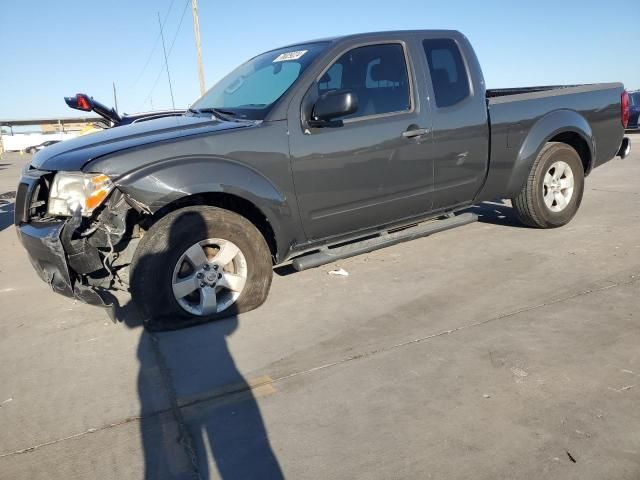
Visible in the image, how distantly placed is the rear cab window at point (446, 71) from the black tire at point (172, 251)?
6.68 feet

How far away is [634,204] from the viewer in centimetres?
650

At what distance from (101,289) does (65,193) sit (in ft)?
2.22

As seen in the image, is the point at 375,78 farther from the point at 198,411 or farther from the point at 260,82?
the point at 198,411

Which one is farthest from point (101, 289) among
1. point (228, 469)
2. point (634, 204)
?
point (634, 204)

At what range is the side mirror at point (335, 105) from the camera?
3539mm

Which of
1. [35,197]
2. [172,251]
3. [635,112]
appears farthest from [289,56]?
[635,112]

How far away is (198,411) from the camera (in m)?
2.61

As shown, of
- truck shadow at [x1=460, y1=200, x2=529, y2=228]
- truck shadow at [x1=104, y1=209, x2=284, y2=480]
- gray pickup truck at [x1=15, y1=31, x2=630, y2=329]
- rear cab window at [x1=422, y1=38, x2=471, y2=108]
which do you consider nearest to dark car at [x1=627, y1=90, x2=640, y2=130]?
truck shadow at [x1=460, y1=200, x2=529, y2=228]

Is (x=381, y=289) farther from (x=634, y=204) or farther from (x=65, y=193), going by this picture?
(x=634, y=204)

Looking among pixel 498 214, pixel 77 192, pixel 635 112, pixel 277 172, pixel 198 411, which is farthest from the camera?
pixel 635 112

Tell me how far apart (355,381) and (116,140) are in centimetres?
223

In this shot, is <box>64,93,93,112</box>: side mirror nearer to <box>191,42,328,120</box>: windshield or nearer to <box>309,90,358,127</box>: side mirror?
<box>191,42,328,120</box>: windshield

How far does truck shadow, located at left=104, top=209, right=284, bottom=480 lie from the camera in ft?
7.24

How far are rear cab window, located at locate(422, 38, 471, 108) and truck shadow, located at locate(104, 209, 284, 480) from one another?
93.6 inches
